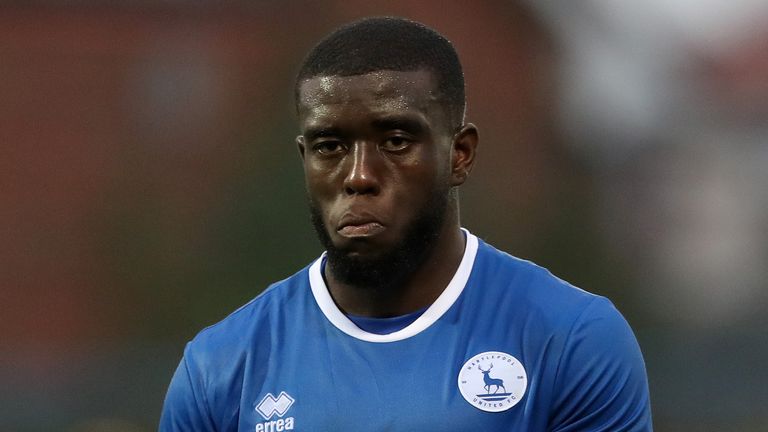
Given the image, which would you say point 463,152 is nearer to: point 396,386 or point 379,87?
point 379,87

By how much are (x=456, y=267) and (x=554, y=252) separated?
11.1 metres

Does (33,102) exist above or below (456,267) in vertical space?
above

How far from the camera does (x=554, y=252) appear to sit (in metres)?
15.5

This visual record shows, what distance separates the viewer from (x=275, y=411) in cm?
428

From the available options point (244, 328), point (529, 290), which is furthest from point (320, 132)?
point (529, 290)

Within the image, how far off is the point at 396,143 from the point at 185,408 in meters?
0.99

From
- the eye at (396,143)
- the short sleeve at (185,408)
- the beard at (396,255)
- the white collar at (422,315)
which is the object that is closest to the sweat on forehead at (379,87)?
the eye at (396,143)

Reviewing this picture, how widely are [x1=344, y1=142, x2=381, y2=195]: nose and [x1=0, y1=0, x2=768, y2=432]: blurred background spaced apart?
916cm

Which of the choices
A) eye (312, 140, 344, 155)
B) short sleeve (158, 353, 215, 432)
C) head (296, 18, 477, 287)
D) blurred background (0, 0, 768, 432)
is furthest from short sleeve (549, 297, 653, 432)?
blurred background (0, 0, 768, 432)

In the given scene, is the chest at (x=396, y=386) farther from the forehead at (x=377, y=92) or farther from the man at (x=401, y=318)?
the forehead at (x=377, y=92)

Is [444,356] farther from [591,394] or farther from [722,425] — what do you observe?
[722,425]

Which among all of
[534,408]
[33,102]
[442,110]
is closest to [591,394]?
[534,408]

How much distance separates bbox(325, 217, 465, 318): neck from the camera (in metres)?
4.40

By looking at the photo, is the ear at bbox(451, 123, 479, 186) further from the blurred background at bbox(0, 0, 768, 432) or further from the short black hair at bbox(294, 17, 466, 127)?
the blurred background at bbox(0, 0, 768, 432)
